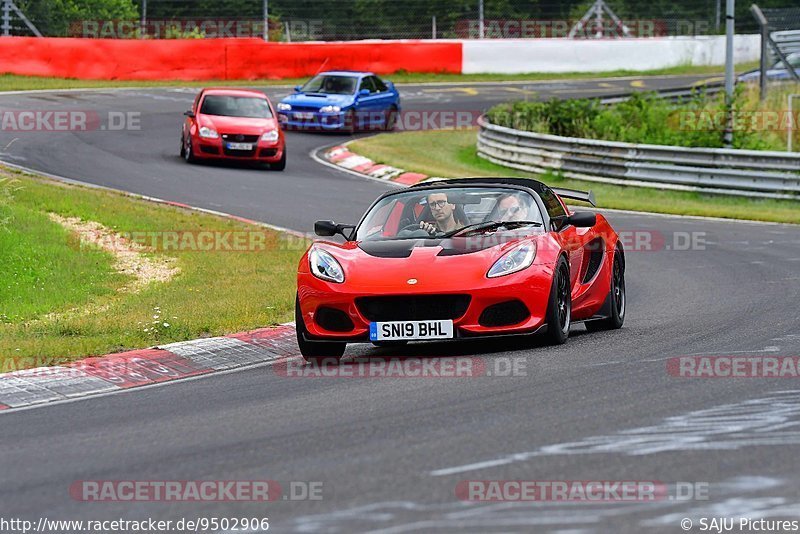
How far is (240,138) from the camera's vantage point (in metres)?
26.7

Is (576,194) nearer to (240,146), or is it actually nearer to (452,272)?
(452,272)

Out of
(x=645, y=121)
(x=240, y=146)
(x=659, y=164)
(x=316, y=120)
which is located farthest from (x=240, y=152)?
(x=645, y=121)

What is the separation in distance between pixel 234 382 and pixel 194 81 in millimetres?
34513

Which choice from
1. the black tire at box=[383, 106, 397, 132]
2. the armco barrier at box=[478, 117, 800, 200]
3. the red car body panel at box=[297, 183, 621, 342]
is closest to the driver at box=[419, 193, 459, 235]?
the red car body panel at box=[297, 183, 621, 342]

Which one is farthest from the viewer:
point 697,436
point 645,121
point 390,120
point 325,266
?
point 390,120

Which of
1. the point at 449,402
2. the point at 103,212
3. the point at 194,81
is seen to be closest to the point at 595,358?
the point at 449,402

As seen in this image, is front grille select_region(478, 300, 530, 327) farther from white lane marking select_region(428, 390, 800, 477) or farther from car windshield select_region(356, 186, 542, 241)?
white lane marking select_region(428, 390, 800, 477)

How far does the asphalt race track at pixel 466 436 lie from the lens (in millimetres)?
5602

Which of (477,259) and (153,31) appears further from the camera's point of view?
(153,31)

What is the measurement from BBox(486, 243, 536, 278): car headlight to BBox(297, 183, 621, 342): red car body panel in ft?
0.13

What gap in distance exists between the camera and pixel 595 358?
9.45m

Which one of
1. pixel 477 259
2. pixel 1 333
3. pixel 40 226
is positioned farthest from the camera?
pixel 40 226

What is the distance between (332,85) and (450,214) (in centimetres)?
2422

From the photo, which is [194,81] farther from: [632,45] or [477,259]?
[477,259]
